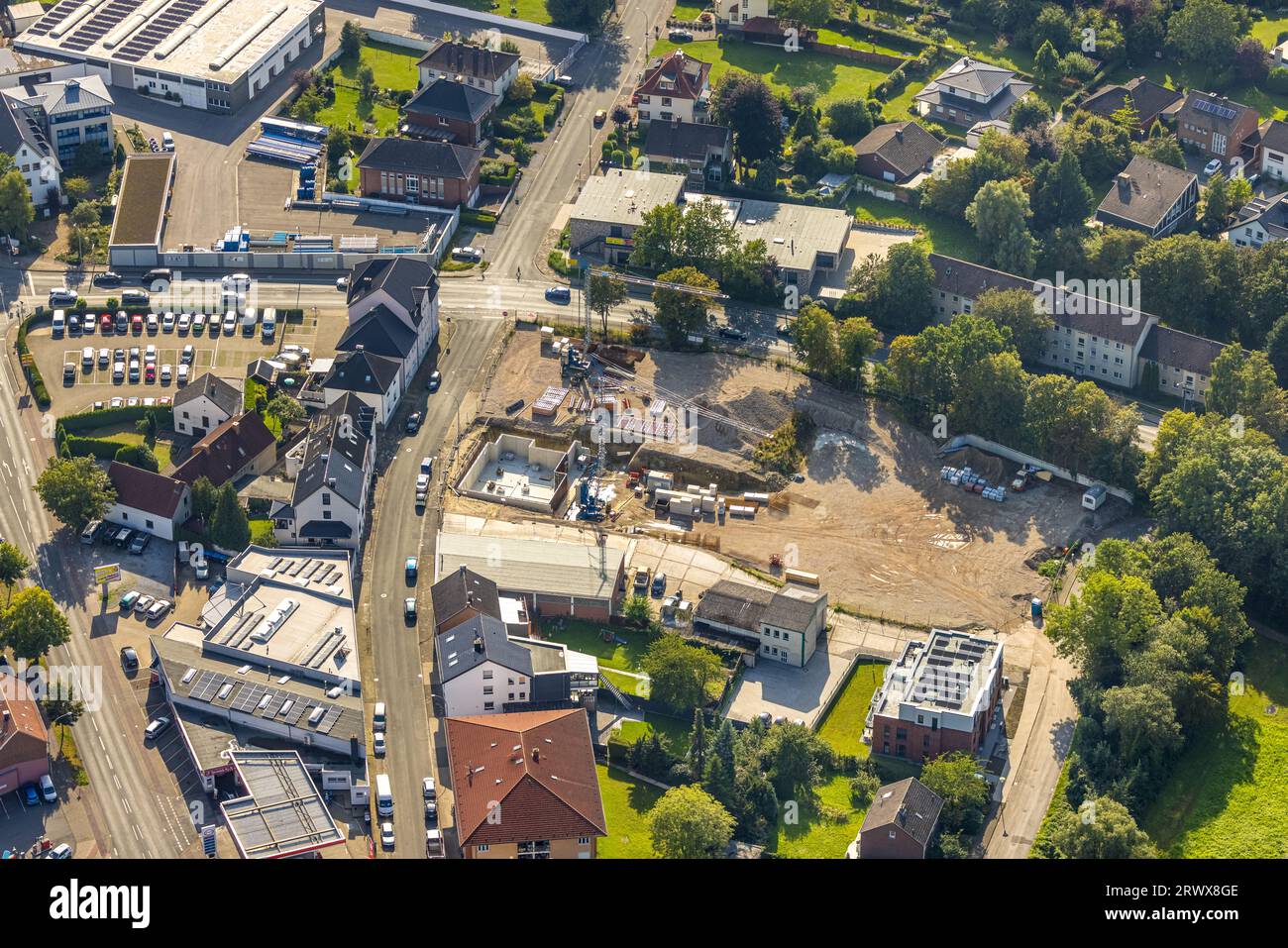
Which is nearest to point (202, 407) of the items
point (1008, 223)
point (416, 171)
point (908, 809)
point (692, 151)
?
point (416, 171)

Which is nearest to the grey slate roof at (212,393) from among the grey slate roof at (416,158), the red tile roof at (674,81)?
the grey slate roof at (416,158)

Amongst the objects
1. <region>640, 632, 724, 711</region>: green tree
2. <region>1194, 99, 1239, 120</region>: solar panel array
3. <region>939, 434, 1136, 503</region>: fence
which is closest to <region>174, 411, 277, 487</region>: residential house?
<region>640, 632, 724, 711</region>: green tree

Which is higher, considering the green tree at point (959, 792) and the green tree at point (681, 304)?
the green tree at point (681, 304)

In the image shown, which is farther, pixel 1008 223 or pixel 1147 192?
pixel 1147 192

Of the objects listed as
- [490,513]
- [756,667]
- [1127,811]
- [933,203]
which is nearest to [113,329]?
[490,513]

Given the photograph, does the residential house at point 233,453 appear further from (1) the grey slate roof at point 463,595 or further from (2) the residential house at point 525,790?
(2) the residential house at point 525,790

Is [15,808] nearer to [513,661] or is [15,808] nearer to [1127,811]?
[513,661]

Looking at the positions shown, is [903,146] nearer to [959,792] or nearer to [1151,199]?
[1151,199]
